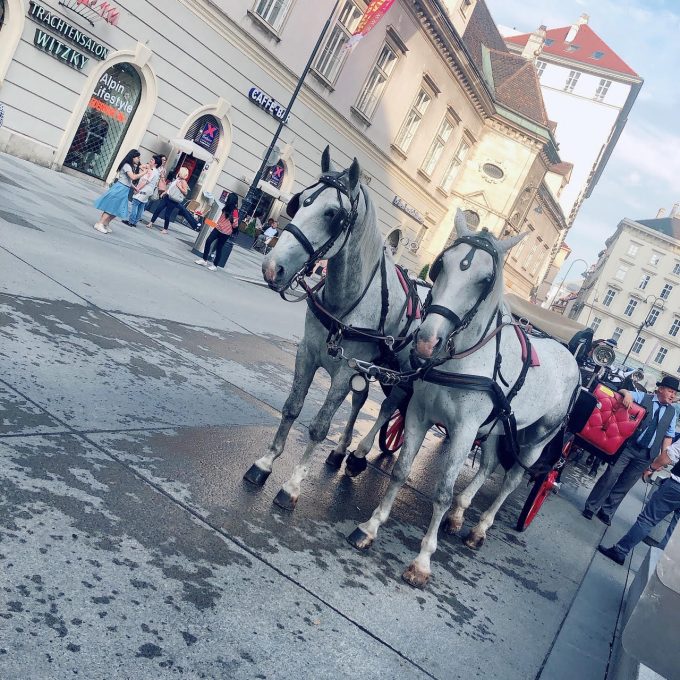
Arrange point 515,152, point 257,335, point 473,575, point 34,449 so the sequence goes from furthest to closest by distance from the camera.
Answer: point 515,152 → point 257,335 → point 473,575 → point 34,449

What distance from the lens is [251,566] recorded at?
3.31m

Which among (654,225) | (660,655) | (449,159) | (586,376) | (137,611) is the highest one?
(654,225)

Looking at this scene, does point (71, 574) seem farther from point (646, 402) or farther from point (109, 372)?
point (646, 402)

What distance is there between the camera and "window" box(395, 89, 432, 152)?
2711 centimetres

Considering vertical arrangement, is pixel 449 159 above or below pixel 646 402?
above

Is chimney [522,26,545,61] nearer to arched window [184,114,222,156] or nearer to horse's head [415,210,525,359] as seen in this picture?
arched window [184,114,222,156]

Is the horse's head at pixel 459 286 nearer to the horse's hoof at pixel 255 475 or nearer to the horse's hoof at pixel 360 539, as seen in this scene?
the horse's hoof at pixel 360 539

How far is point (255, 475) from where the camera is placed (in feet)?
14.2

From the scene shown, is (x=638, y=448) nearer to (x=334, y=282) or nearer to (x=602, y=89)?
(x=334, y=282)

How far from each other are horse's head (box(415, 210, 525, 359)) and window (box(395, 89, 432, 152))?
961 inches

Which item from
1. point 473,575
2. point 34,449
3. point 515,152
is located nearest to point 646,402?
point 473,575

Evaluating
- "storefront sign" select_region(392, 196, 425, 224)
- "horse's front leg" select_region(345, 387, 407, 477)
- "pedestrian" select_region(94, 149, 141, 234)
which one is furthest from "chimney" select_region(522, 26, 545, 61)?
"horse's front leg" select_region(345, 387, 407, 477)

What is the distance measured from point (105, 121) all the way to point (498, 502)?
51.0ft

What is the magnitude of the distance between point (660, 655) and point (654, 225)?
82.8m
